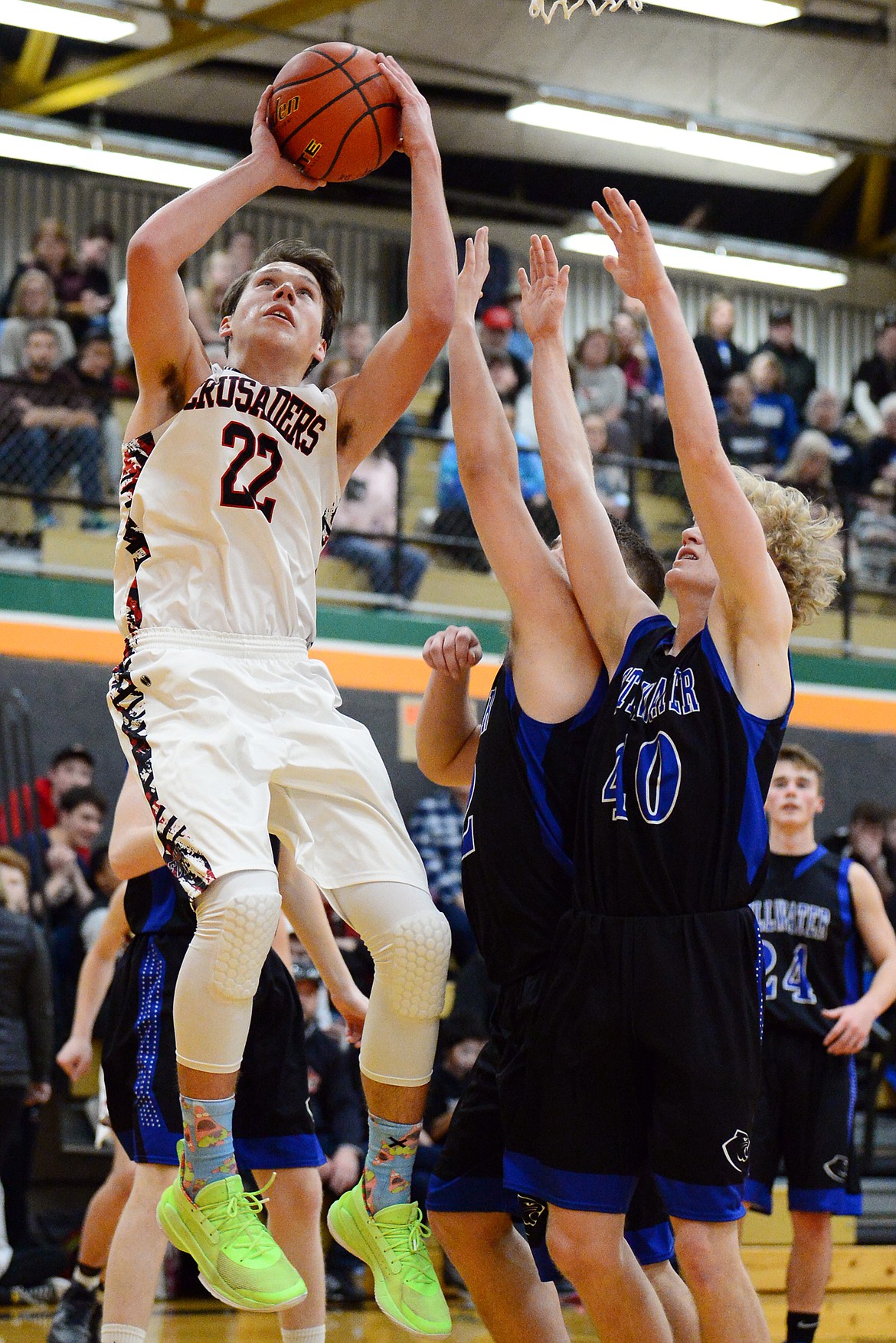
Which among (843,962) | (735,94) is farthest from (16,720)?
(735,94)

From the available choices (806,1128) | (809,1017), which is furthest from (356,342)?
(806,1128)

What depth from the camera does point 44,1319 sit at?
682 cm

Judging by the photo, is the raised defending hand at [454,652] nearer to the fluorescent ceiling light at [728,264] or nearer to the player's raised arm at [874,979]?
the player's raised arm at [874,979]

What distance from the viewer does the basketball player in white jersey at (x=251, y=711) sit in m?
3.21

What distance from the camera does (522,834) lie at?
3.58 m

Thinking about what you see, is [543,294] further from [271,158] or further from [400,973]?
[400,973]

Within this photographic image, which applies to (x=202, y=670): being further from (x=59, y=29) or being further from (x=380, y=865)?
(x=59, y=29)

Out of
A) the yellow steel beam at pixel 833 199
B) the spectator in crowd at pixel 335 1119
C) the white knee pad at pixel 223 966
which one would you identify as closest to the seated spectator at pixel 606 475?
the spectator in crowd at pixel 335 1119

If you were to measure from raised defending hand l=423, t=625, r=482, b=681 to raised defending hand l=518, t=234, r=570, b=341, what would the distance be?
751 mm

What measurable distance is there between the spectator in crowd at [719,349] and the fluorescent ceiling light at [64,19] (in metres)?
5.63

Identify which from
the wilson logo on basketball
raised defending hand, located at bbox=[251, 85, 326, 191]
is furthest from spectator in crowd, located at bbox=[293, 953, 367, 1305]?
the wilson logo on basketball

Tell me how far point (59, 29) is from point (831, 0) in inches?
287

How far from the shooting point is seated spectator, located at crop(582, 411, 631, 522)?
1172 centimetres

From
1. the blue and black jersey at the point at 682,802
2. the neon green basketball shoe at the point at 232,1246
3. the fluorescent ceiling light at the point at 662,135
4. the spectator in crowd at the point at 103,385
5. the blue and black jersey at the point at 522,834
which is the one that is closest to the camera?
the neon green basketball shoe at the point at 232,1246
